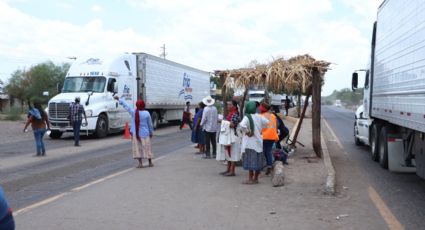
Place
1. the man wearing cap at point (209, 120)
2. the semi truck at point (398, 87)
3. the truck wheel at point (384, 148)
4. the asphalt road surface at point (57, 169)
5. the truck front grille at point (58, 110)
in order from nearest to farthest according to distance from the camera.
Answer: the semi truck at point (398, 87) → the asphalt road surface at point (57, 169) → the truck wheel at point (384, 148) → the man wearing cap at point (209, 120) → the truck front grille at point (58, 110)

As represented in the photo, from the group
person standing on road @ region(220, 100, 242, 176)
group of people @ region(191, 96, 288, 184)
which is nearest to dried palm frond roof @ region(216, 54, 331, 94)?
group of people @ region(191, 96, 288, 184)

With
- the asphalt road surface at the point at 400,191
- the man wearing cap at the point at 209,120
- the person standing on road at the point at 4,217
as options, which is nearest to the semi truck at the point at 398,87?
the asphalt road surface at the point at 400,191

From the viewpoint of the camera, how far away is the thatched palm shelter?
1243 centimetres

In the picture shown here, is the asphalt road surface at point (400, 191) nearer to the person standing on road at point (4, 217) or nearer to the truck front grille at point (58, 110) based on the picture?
the person standing on road at point (4, 217)

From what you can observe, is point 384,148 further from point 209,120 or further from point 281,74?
point 209,120

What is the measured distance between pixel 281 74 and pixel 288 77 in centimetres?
21

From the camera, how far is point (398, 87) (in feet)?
32.0

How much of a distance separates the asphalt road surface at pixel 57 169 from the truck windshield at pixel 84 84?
12.2 ft

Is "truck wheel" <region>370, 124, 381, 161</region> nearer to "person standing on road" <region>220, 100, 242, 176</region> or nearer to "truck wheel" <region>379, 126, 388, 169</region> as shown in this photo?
"truck wheel" <region>379, 126, 388, 169</region>

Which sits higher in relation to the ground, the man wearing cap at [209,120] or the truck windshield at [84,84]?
the truck windshield at [84,84]

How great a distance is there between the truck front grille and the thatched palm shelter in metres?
9.41

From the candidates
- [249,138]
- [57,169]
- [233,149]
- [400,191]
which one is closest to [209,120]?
[233,149]

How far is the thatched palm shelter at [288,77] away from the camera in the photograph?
12.4 metres

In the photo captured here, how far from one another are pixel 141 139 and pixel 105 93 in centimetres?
1053
